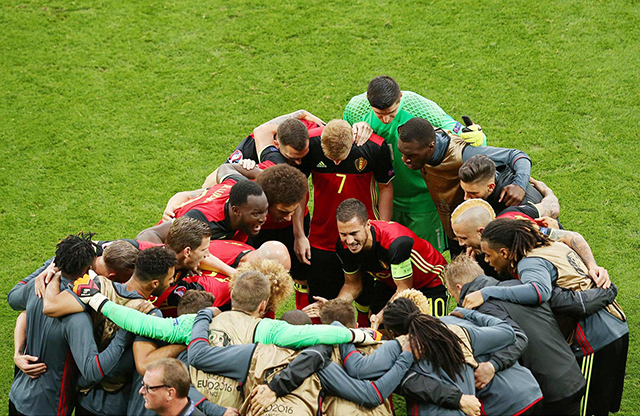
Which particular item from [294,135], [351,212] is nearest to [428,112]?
[294,135]

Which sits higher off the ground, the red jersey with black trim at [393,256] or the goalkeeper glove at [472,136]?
the goalkeeper glove at [472,136]

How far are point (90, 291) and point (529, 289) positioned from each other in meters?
2.76

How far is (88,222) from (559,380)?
5.29m

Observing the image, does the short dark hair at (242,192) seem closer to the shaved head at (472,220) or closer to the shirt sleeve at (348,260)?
the shirt sleeve at (348,260)

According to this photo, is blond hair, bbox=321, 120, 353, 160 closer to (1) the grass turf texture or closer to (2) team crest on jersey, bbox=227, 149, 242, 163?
(2) team crest on jersey, bbox=227, 149, 242, 163

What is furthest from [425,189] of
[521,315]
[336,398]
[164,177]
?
[164,177]

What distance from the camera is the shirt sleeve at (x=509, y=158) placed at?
565 cm

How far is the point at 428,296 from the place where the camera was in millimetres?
5695

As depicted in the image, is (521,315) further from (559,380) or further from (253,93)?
(253,93)

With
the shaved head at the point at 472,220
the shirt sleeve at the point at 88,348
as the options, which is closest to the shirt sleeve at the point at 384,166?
the shaved head at the point at 472,220

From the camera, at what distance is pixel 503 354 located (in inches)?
168

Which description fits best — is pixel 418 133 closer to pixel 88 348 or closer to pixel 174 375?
pixel 174 375

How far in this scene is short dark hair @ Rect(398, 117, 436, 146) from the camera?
5715mm

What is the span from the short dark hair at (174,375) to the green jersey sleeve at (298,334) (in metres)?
0.51
